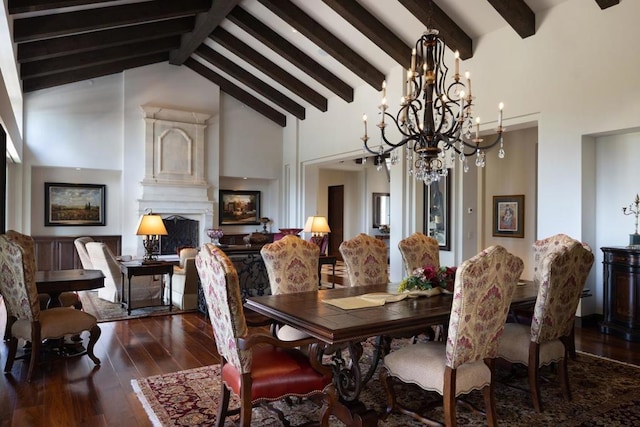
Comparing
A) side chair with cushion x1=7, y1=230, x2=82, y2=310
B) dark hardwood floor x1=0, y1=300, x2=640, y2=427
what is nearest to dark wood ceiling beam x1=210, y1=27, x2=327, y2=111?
dark hardwood floor x1=0, y1=300, x2=640, y2=427

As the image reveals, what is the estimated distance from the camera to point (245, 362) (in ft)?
7.61

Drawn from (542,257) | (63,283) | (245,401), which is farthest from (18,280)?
(542,257)

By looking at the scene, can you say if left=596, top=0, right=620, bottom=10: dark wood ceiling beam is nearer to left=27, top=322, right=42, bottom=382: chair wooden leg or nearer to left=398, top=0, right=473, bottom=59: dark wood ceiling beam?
left=398, top=0, right=473, bottom=59: dark wood ceiling beam

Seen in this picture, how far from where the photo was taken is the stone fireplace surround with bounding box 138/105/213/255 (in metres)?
9.28

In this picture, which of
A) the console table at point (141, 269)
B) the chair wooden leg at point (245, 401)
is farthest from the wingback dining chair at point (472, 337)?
the console table at point (141, 269)

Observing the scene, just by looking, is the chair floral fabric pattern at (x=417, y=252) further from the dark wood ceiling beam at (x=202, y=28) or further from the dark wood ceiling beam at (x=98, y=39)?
the dark wood ceiling beam at (x=98, y=39)

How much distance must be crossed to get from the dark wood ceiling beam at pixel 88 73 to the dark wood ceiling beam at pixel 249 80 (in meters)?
0.93

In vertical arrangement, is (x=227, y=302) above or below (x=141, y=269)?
above

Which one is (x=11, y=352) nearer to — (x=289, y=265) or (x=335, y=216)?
(x=289, y=265)

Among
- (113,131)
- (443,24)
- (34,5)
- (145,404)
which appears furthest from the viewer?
(113,131)

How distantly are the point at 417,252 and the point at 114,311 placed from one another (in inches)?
164

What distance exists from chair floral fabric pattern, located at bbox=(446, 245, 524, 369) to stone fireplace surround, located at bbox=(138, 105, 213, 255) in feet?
26.4

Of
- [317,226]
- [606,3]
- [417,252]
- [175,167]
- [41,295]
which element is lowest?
[41,295]

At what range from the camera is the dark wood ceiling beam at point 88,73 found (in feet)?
26.8
